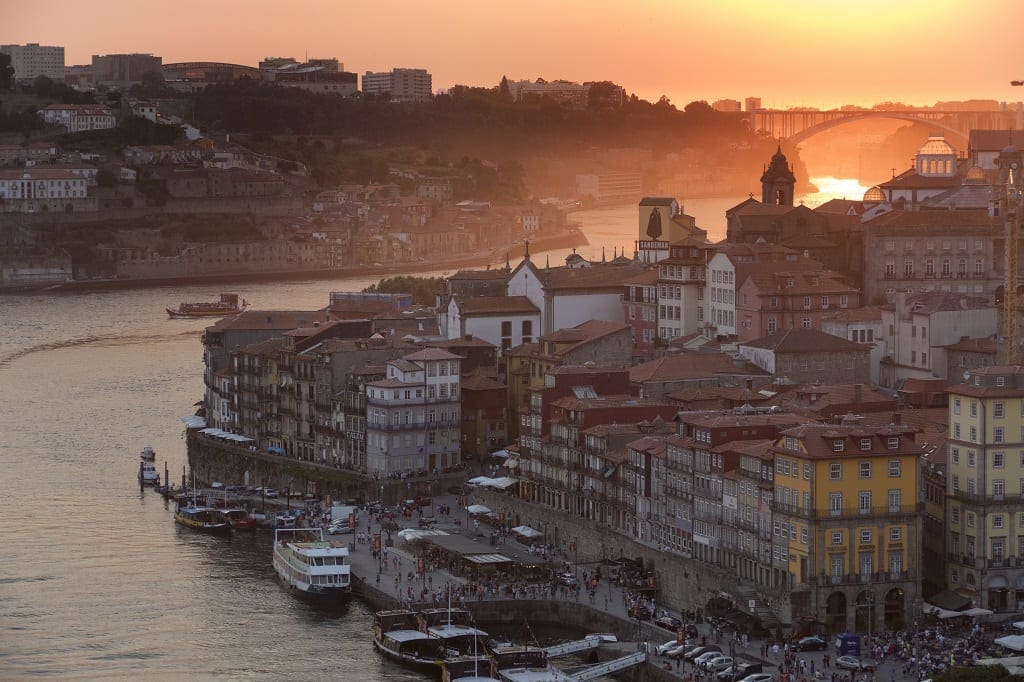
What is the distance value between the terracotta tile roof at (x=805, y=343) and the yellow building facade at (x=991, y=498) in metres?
10.1

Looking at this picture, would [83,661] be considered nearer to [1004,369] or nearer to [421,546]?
[421,546]

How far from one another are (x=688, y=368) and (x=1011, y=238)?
29.9 feet

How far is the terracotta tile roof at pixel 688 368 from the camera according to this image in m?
42.1

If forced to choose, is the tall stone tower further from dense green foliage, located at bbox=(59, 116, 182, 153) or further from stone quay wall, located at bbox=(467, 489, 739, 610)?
dense green foliage, located at bbox=(59, 116, 182, 153)

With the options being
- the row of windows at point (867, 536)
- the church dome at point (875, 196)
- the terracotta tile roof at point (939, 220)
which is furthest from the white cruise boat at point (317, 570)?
the church dome at point (875, 196)

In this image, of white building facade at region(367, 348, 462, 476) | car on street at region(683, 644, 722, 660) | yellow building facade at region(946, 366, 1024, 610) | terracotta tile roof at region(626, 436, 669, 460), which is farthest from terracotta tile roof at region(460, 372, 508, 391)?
car on street at region(683, 644, 722, 660)

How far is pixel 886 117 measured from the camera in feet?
428

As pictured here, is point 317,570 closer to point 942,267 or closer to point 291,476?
point 291,476

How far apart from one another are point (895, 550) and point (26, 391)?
115 ft

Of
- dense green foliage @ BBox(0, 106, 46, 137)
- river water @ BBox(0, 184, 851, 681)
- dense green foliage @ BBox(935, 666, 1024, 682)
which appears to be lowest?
river water @ BBox(0, 184, 851, 681)

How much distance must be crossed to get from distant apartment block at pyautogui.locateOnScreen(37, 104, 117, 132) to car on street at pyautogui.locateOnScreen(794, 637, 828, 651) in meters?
113

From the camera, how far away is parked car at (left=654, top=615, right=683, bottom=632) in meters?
32.5

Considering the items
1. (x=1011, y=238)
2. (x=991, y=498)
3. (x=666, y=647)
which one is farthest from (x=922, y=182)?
(x=666, y=647)

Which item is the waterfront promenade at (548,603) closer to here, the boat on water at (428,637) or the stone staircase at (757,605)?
the stone staircase at (757,605)
